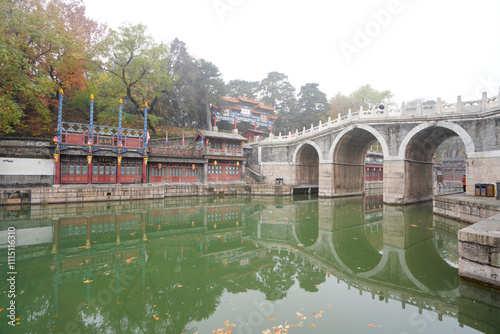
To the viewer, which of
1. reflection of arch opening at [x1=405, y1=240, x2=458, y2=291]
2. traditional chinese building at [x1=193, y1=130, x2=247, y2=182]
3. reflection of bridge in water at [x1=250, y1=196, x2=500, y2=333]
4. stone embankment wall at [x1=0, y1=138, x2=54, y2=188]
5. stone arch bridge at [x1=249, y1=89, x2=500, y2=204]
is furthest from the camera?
traditional chinese building at [x1=193, y1=130, x2=247, y2=182]

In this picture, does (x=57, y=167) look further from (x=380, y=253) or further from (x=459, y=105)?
(x=459, y=105)

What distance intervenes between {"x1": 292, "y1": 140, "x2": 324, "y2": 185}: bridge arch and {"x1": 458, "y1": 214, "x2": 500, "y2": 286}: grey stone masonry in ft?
62.0

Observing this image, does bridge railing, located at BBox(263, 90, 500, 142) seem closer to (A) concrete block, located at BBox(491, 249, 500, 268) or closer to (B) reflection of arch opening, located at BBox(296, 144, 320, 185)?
(B) reflection of arch opening, located at BBox(296, 144, 320, 185)

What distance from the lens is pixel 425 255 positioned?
282 inches

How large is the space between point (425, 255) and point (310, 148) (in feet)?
62.8

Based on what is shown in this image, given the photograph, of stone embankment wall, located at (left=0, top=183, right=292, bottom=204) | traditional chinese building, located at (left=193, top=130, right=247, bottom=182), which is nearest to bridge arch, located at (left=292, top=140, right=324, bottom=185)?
stone embankment wall, located at (left=0, top=183, right=292, bottom=204)

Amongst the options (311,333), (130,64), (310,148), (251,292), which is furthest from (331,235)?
(130,64)

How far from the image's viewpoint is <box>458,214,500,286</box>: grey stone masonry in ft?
15.5

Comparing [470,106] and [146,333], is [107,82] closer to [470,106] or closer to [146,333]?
[146,333]

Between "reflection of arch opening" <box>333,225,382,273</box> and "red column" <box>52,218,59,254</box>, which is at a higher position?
"red column" <box>52,218,59,254</box>

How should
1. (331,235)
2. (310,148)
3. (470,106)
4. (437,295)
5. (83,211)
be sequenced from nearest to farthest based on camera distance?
(437,295) < (331,235) < (83,211) < (470,106) < (310,148)

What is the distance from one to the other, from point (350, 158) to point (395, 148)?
19.6 ft

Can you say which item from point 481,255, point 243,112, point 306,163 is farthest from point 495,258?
point 243,112

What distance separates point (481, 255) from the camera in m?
4.95
